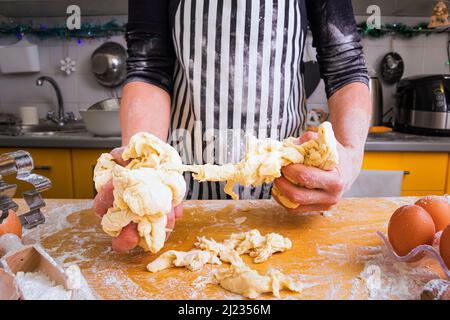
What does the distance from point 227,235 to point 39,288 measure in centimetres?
44

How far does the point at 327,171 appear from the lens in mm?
922

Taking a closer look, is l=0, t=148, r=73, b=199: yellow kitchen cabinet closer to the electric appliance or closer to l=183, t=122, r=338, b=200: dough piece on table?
l=183, t=122, r=338, b=200: dough piece on table

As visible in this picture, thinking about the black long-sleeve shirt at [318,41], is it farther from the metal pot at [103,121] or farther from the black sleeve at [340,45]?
the metal pot at [103,121]

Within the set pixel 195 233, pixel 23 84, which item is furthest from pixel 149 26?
pixel 23 84

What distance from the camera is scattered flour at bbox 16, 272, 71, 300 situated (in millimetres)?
709

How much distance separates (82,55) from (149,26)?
165cm

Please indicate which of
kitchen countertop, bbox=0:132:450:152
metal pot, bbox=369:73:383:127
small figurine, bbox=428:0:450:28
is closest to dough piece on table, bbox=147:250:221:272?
kitchen countertop, bbox=0:132:450:152

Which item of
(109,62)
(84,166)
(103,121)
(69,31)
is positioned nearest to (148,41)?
(103,121)

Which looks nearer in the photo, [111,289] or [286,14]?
[111,289]

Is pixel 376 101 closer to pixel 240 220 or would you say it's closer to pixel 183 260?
pixel 240 220

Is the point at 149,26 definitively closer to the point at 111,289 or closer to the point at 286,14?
the point at 286,14

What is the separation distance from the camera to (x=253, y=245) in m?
0.90

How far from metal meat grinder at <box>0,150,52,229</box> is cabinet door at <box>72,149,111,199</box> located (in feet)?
3.72
